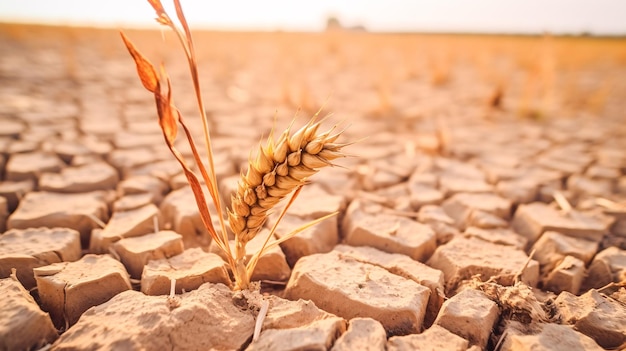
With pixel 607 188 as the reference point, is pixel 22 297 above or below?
below

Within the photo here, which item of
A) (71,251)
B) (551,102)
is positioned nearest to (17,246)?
(71,251)

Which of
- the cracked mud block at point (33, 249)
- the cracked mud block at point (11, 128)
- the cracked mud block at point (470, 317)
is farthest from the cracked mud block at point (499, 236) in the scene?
the cracked mud block at point (11, 128)

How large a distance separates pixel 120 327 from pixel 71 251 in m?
0.51

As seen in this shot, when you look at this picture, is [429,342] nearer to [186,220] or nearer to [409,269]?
[409,269]

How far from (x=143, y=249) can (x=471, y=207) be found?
4.63ft

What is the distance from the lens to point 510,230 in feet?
5.52

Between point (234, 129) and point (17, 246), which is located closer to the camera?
point (17, 246)

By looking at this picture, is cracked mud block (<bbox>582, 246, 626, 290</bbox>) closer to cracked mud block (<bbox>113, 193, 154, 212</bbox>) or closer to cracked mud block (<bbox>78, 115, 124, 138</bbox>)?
cracked mud block (<bbox>113, 193, 154, 212</bbox>)

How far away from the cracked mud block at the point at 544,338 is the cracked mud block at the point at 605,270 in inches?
16.2

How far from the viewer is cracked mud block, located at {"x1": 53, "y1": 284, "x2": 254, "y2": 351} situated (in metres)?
0.92

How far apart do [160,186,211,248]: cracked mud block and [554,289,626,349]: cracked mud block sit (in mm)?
1236

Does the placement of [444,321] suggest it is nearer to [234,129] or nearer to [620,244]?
[620,244]

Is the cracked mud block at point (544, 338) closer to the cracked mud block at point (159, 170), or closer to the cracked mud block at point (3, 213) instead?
the cracked mud block at point (159, 170)

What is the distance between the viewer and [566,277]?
1.31 meters
